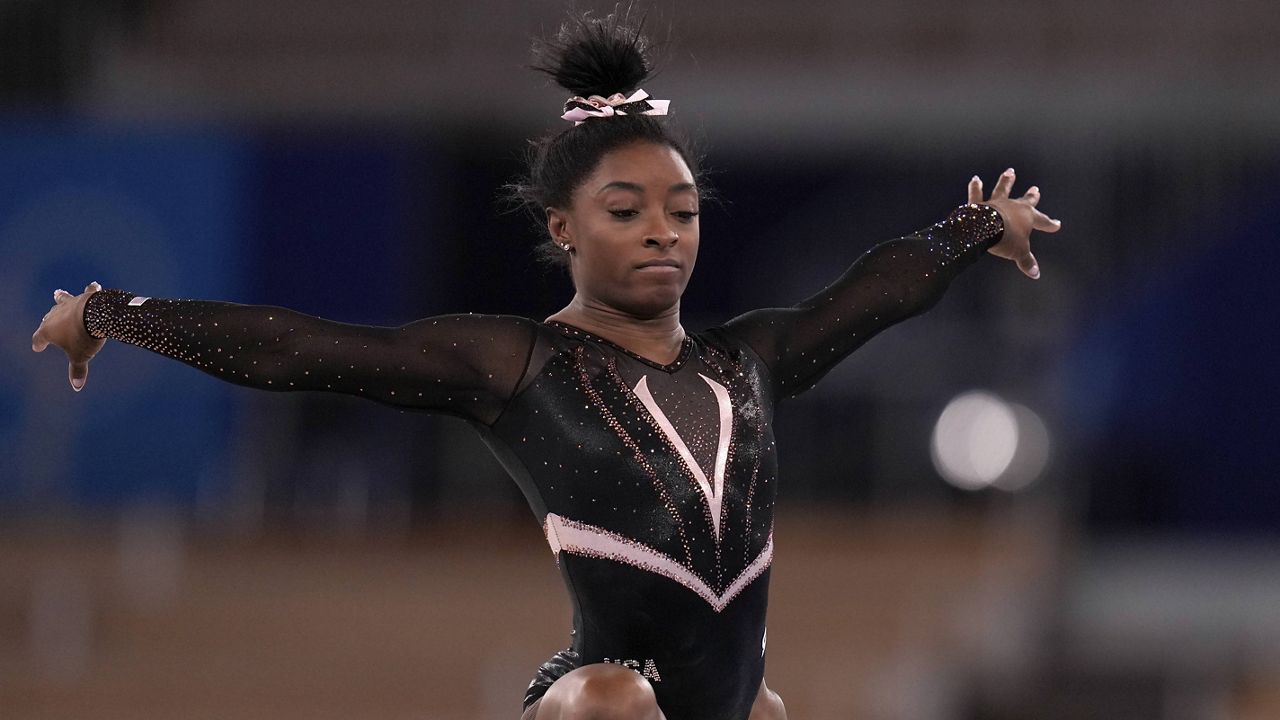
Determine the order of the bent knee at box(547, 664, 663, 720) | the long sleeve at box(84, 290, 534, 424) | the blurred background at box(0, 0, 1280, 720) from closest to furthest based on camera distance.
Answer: the bent knee at box(547, 664, 663, 720) → the long sleeve at box(84, 290, 534, 424) → the blurred background at box(0, 0, 1280, 720)

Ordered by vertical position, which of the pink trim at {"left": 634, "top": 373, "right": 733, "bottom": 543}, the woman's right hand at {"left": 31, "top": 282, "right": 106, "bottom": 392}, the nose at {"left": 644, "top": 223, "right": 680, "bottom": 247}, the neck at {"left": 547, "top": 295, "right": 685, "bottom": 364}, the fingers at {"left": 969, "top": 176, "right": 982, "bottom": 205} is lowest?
the pink trim at {"left": 634, "top": 373, "right": 733, "bottom": 543}

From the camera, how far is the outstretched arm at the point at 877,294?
8.64ft

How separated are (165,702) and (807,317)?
10.0ft

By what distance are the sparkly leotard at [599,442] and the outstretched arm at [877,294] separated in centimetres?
16

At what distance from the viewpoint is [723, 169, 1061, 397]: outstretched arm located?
2633mm

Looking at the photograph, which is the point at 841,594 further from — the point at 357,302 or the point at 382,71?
the point at 382,71

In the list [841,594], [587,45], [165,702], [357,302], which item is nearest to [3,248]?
[357,302]

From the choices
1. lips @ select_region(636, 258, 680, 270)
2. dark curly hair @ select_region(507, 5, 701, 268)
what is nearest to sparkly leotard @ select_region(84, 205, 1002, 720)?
lips @ select_region(636, 258, 680, 270)

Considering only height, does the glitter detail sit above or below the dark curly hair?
below

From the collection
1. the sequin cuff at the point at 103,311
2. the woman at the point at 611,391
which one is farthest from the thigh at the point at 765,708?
the sequin cuff at the point at 103,311

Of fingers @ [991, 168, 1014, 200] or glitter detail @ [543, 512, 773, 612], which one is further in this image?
fingers @ [991, 168, 1014, 200]

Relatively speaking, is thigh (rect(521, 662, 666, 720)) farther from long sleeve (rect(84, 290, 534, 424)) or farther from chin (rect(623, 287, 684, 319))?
chin (rect(623, 287, 684, 319))

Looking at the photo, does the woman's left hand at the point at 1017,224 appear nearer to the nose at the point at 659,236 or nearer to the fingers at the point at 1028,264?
the fingers at the point at 1028,264

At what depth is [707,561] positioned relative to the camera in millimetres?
2400
